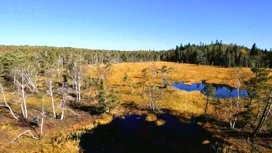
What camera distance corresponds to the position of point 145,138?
39062 millimetres

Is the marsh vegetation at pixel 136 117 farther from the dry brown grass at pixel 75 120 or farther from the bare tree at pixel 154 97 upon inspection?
the bare tree at pixel 154 97

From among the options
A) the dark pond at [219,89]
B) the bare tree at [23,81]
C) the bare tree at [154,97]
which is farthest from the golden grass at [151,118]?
the dark pond at [219,89]

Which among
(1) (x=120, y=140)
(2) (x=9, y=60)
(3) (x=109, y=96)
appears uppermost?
(2) (x=9, y=60)

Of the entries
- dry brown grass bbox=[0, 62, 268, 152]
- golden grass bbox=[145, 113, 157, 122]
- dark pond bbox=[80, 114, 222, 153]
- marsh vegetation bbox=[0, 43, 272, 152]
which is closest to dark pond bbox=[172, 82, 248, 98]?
dry brown grass bbox=[0, 62, 268, 152]

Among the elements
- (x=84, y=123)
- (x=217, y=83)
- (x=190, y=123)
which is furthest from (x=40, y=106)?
(x=217, y=83)

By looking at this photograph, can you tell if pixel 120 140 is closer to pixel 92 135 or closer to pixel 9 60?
pixel 92 135

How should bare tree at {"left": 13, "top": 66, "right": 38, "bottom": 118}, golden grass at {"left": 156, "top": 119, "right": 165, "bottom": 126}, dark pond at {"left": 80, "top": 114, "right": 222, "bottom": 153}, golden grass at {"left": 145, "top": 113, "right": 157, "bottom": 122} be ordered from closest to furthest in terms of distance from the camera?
1. dark pond at {"left": 80, "top": 114, "right": 222, "bottom": 153}
2. bare tree at {"left": 13, "top": 66, "right": 38, "bottom": 118}
3. golden grass at {"left": 156, "top": 119, "right": 165, "bottom": 126}
4. golden grass at {"left": 145, "top": 113, "right": 157, "bottom": 122}

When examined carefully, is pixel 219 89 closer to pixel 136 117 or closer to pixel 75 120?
pixel 136 117

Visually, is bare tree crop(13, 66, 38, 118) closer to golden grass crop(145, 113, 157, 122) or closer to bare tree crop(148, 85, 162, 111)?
golden grass crop(145, 113, 157, 122)

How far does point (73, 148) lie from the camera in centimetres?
3394

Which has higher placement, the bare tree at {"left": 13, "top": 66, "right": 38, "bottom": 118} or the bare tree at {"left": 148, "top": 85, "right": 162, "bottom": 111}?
the bare tree at {"left": 13, "top": 66, "right": 38, "bottom": 118}

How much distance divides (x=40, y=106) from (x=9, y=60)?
33.9 m

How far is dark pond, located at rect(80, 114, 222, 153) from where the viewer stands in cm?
3475

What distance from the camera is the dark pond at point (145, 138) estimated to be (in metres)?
34.8
